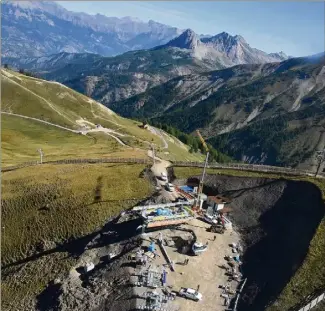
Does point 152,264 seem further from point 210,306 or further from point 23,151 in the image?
point 23,151

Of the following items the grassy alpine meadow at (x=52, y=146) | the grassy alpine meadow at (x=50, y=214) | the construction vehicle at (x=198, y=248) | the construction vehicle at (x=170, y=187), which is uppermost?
the construction vehicle at (x=170, y=187)

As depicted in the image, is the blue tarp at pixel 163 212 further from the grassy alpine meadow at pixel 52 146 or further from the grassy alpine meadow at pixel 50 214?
the grassy alpine meadow at pixel 52 146

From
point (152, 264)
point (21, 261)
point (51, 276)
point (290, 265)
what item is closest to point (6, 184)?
point (21, 261)

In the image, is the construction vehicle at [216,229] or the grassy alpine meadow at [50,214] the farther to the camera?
the construction vehicle at [216,229]

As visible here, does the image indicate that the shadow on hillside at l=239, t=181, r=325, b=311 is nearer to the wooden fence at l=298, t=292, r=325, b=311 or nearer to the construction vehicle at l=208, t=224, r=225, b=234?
the wooden fence at l=298, t=292, r=325, b=311

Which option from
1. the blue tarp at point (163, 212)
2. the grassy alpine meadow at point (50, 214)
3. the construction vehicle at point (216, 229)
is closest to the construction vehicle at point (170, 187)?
the grassy alpine meadow at point (50, 214)

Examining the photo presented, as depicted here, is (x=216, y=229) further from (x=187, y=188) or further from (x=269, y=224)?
(x=187, y=188)

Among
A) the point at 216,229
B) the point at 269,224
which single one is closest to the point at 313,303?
the point at 216,229
